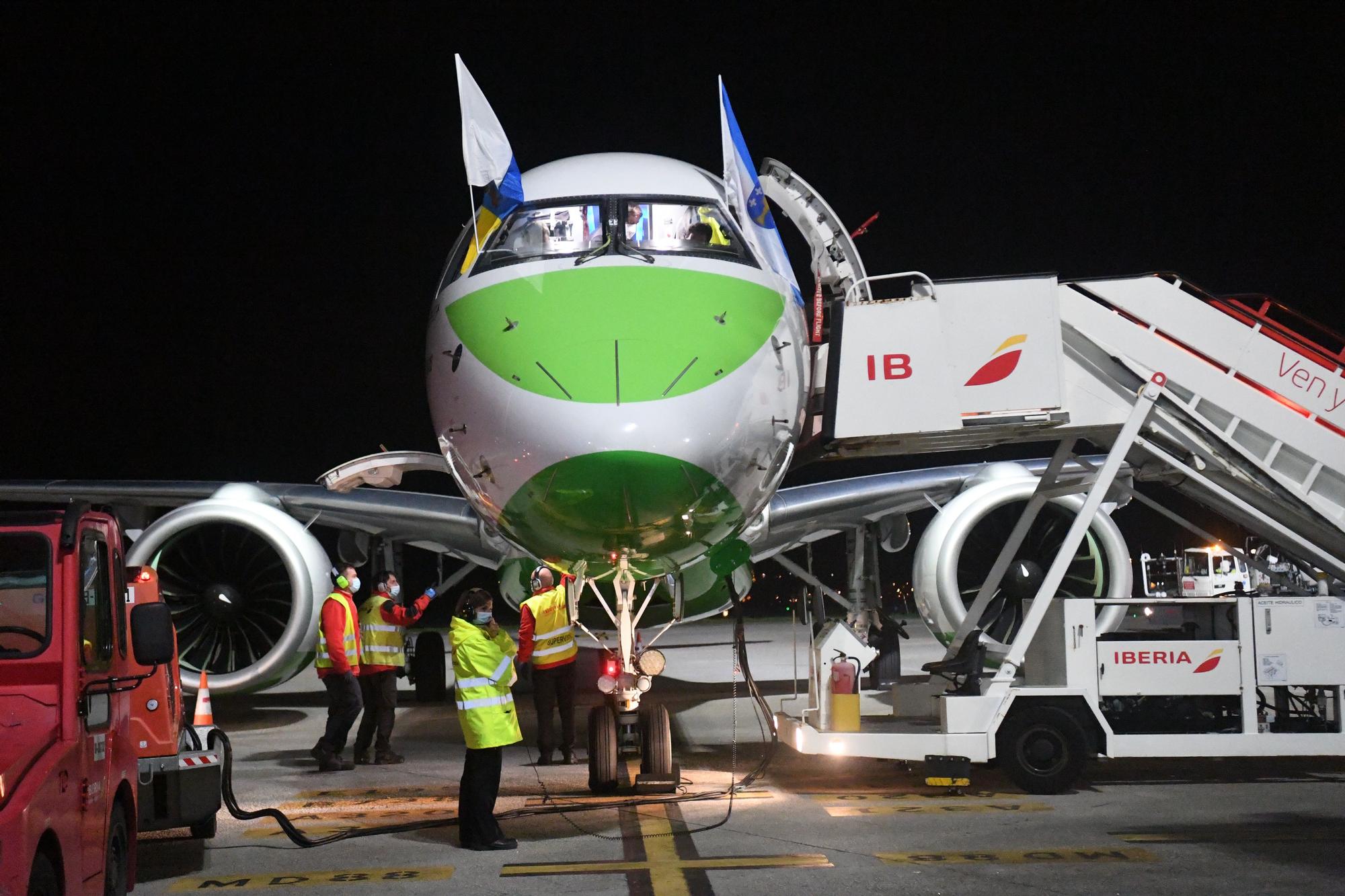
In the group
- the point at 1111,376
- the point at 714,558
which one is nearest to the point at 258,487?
the point at 714,558

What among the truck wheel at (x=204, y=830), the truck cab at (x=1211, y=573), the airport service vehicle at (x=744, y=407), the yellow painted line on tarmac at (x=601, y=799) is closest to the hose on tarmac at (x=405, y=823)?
the yellow painted line on tarmac at (x=601, y=799)

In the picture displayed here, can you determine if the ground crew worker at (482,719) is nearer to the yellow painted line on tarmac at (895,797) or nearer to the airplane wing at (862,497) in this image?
the yellow painted line on tarmac at (895,797)

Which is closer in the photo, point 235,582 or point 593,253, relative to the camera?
point 593,253

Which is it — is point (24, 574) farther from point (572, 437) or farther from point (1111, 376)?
point (1111, 376)

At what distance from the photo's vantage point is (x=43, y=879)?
3826mm

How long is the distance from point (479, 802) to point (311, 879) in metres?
0.93

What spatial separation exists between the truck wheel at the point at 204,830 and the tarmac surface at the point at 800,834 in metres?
0.05

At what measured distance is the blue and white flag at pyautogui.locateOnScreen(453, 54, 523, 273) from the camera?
6504 millimetres

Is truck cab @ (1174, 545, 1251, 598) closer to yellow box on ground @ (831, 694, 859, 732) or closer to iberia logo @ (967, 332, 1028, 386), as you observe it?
yellow box on ground @ (831, 694, 859, 732)

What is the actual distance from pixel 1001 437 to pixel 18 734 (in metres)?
5.93

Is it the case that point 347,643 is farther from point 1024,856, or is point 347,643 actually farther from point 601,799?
point 1024,856

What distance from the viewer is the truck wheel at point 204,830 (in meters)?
6.96

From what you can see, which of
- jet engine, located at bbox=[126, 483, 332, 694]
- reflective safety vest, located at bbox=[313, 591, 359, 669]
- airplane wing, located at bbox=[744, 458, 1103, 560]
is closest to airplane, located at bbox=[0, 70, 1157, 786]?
reflective safety vest, located at bbox=[313, 591, 359, 669]

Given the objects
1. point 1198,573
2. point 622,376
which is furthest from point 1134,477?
point 1198,573
